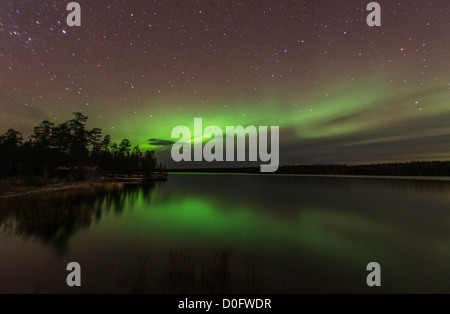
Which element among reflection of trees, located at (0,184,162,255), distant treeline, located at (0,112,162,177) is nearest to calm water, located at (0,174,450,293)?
reflection of trees, located at (0,184,162,255)

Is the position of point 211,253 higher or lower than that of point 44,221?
lower

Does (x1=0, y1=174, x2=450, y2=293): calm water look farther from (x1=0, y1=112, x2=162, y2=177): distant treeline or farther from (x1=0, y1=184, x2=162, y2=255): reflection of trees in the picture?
(x1=0, y1=112, x2=162, y2=177): distant treeline

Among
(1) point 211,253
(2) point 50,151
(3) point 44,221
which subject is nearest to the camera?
(1) point 211,253

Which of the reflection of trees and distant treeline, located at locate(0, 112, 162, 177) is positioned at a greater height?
distant treeline, located at locate(0, 112, 162, 177)

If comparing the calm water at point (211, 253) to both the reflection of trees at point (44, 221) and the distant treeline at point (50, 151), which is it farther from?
the distant treeline at point (50, 151)

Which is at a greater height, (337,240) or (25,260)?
(25,260)

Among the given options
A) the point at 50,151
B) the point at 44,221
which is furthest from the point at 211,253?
the point at 50,151

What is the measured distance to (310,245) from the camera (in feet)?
47.1

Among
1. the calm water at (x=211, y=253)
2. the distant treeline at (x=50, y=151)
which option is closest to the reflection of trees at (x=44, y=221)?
the calm water at (x=211, y=253)

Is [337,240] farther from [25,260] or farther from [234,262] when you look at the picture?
[25,260]

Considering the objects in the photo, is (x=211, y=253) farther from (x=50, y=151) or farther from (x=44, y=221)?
(x=50, y=151)
